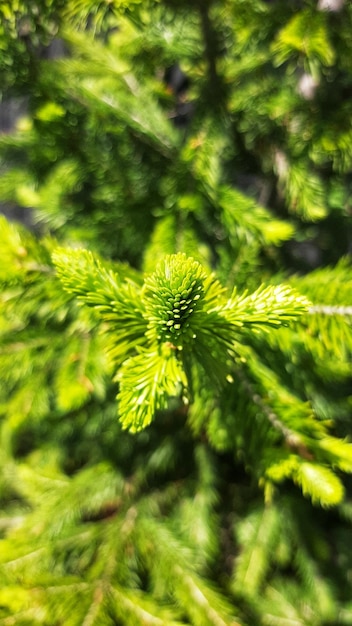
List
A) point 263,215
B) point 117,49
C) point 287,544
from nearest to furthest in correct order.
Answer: point 263,215
point 117,49
point 287,544

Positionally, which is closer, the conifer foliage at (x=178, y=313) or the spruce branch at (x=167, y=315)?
the spruce branch at (x=167, y=315)

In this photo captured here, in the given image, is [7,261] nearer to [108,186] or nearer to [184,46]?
[108,186]

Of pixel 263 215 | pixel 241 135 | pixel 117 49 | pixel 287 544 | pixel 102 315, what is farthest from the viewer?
pixel 287 544

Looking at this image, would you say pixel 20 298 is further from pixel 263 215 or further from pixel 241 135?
pixel 241 135

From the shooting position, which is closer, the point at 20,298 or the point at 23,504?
the point at 20,298

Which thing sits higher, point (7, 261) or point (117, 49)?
point (117, 49)

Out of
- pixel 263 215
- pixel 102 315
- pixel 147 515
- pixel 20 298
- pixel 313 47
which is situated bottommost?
pixel 147 515

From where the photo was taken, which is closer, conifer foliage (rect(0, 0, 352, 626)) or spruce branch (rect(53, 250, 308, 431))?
spruce branch (rect(53, 250, 308, 431))

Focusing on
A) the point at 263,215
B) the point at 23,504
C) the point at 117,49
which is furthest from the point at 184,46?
the point at 23,504
